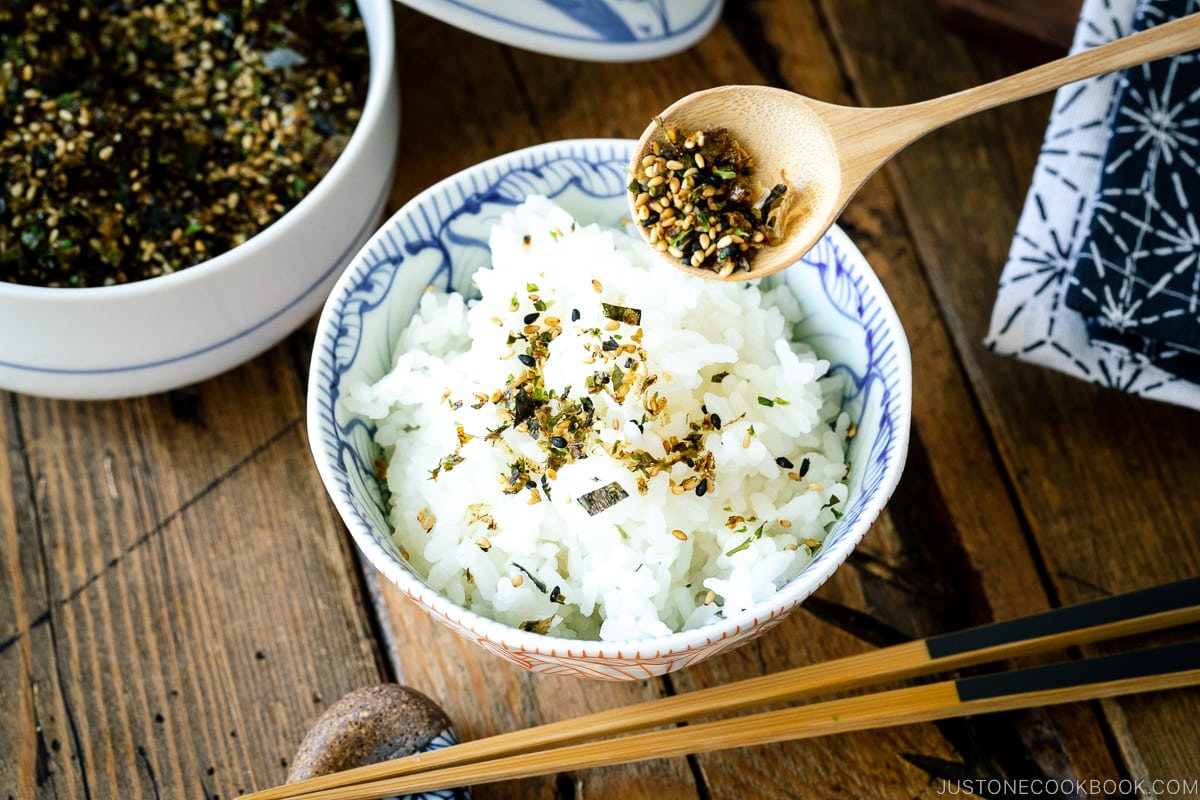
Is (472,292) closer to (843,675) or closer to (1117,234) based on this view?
(843,675)

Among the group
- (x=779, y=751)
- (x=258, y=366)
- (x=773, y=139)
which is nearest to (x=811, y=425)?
(x=773, y=139)

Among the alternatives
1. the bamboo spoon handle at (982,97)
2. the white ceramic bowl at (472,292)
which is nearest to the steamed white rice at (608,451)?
the white ceramic bowl at (472,292)

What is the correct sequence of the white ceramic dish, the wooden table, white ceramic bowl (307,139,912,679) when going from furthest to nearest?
the white ceramic dish
the wooden table
white ceramic bowl (307,139,912,679)

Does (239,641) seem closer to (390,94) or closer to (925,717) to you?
(390,94)

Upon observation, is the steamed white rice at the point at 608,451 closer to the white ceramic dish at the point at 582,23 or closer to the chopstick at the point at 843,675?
the chopstick at the point at 843,675

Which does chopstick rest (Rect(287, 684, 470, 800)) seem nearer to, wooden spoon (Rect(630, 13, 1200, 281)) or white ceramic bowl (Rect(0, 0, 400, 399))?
white ceramic bowl (Rect(0, 0, 400, 399))

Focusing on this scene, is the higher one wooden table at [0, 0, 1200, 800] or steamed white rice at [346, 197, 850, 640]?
steamed white rice at [346, 197, 850, 640]

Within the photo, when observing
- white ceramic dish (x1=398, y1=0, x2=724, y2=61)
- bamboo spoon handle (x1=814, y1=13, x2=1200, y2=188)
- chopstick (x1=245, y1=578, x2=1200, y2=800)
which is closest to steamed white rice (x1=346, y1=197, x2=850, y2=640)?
chopstick (x1=245, y1=578, x2=1200, y2=800)
